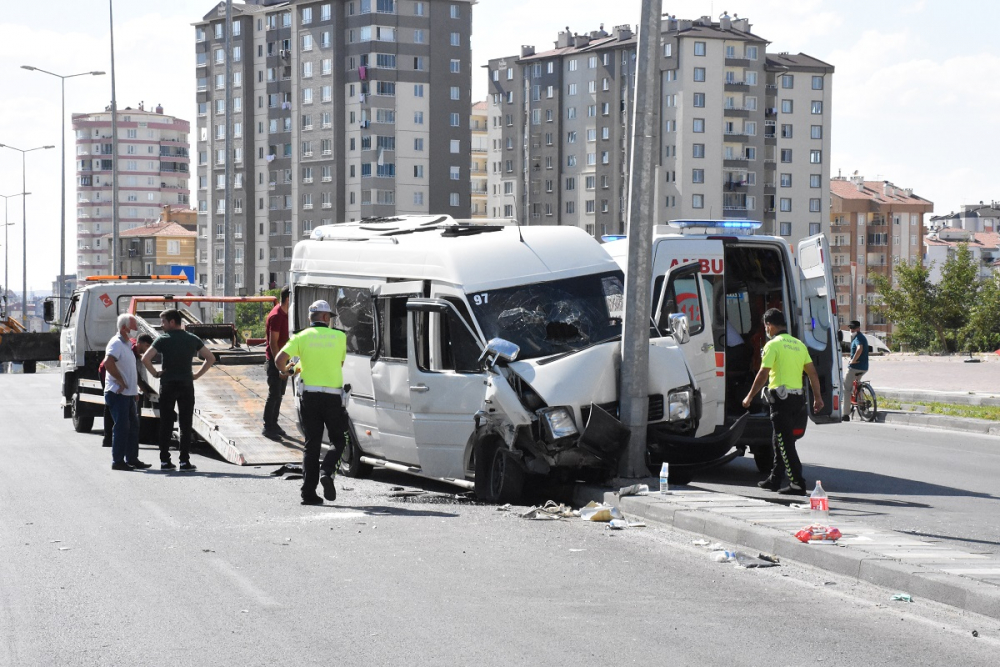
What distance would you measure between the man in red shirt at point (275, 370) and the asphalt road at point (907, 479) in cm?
519

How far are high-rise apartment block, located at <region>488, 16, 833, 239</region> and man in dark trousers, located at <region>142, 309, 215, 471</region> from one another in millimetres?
96932

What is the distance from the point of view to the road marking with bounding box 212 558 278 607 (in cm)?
749

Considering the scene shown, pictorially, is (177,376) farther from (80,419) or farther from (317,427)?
(80,419)

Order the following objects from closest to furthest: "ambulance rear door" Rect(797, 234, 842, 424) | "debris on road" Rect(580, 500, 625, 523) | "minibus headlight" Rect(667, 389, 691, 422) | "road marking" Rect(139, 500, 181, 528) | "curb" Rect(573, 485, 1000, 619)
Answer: "curb" Rect(573, 485, 1000, 619) → "road marking" Rect(139, 500, 181, 528) → "debris on road" Rect(580, 500, 625, 523) → "minibus headlight" Rect(667, 389, 691, 422) → "ambulance rear door" Rect(797, 234, 842, 424)

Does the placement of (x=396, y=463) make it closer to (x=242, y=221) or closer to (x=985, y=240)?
(x=242, y=221)

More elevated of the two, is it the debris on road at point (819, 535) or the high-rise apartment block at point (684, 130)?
the high-rise apartment block at point (684, 130)

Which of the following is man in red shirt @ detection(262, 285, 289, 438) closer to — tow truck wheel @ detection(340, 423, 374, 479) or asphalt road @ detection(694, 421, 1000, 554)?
tow truck wheel @ detection(340, 423, 374, 479)

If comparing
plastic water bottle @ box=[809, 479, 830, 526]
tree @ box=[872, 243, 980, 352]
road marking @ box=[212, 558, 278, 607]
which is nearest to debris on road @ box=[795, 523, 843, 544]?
plastic water bottle @ box=[809, 479, 830, 526]

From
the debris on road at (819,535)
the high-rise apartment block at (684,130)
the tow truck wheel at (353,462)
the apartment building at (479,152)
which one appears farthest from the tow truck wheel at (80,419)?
the apartment building at (479,152)

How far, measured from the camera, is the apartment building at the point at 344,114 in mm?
108750

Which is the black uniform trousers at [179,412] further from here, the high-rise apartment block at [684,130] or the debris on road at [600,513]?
the high-rise apartment block at [684,130]

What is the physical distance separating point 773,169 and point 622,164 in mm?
13473

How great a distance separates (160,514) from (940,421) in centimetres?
1501

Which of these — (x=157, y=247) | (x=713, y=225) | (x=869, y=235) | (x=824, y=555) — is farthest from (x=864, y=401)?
(x=157, y=247)
